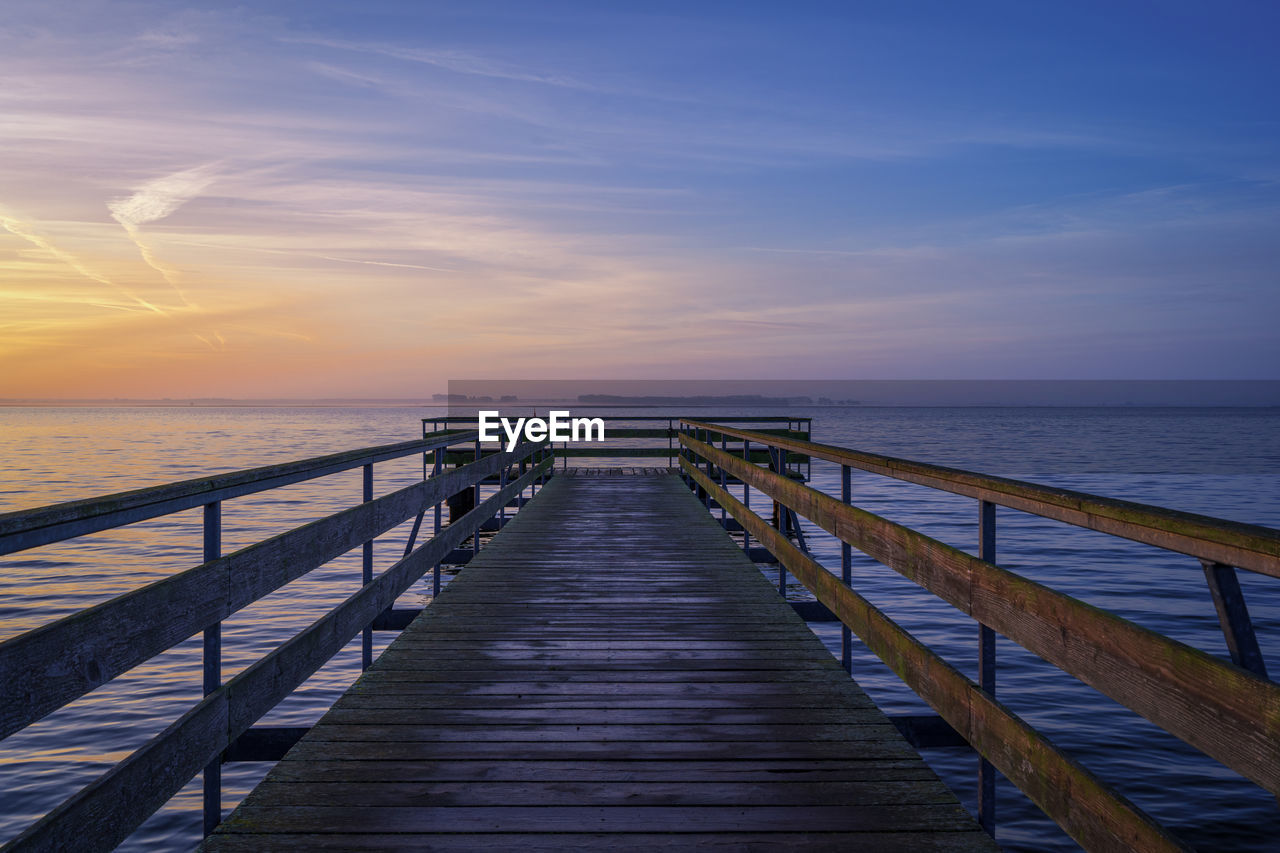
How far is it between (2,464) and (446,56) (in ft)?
111

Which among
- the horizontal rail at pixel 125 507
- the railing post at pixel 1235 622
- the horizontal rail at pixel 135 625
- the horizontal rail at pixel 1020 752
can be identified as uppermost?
the horizontal rail at pixel 125 507

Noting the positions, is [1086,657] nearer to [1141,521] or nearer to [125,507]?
[1141,521]

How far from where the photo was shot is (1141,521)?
2.12m

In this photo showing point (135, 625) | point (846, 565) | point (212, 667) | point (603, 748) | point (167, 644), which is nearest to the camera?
point (135, 625)

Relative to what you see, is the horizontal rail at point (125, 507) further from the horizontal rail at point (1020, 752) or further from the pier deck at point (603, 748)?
the horizontal rail at point (1020, 752)

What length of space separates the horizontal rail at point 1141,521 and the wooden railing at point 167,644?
8.30 ft

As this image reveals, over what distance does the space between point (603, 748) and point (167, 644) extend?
68.7 inches

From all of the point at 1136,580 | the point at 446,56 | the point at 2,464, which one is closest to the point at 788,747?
the point at 1136,580

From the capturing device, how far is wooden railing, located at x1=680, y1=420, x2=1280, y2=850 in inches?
68.0

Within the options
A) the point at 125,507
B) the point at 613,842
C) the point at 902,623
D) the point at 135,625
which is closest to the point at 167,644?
the point at 135,625

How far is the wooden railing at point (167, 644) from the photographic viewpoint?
2111 millimetres

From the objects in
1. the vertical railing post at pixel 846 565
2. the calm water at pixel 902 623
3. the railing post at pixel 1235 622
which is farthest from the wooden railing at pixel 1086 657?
the calm water at pixel 902 623

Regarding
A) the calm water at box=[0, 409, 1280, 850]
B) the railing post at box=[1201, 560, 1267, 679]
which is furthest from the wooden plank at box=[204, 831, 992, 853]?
the calm water at box=[0, 409, 1280, 850]

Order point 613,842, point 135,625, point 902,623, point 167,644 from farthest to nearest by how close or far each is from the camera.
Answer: point 902,623
point 613,842
point 167,644
point 135,625
